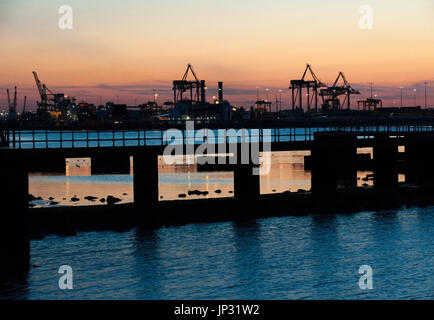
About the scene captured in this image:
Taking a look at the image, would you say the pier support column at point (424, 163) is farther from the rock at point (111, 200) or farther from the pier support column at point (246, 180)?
the rock at point (111, 200)

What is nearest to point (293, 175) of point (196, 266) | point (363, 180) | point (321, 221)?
point (363, 180)

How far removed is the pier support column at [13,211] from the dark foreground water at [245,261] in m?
1.34

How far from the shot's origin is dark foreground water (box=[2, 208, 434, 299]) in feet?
93.6

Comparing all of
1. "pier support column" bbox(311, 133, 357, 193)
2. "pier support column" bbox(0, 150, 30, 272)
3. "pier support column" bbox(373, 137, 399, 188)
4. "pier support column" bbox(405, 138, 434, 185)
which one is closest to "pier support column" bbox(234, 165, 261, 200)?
"pier support column" bbox(311, 133, 357, 193)

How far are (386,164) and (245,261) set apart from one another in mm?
26155

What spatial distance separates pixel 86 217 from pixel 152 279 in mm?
13090

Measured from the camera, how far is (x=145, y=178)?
44.7 meters

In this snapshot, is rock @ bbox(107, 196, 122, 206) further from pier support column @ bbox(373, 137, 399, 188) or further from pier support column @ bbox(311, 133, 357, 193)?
pier support column @ bbox(373, 137, 399, 188)

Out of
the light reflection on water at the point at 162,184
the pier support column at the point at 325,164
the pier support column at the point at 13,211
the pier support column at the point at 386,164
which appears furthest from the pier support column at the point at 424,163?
the pier support column at the point at 13,211

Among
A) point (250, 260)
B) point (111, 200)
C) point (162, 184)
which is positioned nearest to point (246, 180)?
point (111, 200)

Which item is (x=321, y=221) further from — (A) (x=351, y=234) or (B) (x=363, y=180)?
(B) (x=363, y=180)

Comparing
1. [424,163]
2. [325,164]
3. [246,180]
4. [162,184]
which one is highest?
[325,164]

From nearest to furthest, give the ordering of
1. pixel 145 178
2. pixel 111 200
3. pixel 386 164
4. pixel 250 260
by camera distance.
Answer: pixel 250 260 → pixel 145 178 → pixel 111 200 → pixel 386 164

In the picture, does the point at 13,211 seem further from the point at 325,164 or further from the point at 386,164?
the point at 386,164
